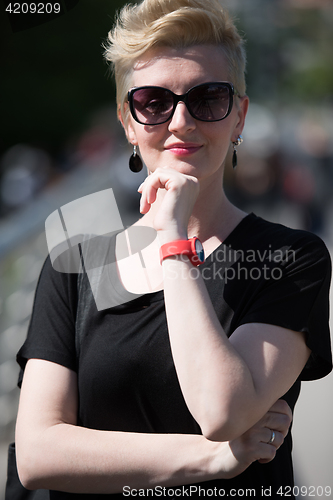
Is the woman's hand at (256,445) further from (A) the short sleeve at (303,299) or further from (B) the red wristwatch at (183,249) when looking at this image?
(B) the red wristwatch at (183,249)

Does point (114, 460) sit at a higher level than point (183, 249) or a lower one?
lower

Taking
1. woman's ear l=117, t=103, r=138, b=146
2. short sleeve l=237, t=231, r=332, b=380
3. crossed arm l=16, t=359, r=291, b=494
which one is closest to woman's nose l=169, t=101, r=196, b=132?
woman's ear l=117, t=103, r=138, b=146

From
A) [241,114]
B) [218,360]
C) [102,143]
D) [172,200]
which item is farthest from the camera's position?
[102,143]

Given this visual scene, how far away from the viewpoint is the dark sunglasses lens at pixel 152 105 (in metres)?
1.75

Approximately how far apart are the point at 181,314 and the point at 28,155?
14.6 metres

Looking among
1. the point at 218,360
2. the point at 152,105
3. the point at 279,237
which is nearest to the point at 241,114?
the point at 152,105

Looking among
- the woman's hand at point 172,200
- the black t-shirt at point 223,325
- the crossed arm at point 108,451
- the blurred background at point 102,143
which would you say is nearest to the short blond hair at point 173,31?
the woman's hand at point 172,200

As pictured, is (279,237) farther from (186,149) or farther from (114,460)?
(114,460)

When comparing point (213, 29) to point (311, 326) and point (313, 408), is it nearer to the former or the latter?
point (311, 326)

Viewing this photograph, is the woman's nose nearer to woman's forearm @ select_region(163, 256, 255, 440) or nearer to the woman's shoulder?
the woman's shoulder

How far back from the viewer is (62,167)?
15.0 meters

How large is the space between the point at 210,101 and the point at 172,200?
0.37m

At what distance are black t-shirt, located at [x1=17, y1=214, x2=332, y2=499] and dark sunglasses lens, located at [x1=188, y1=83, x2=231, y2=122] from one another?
1.35ft

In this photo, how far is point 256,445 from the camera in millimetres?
1536
